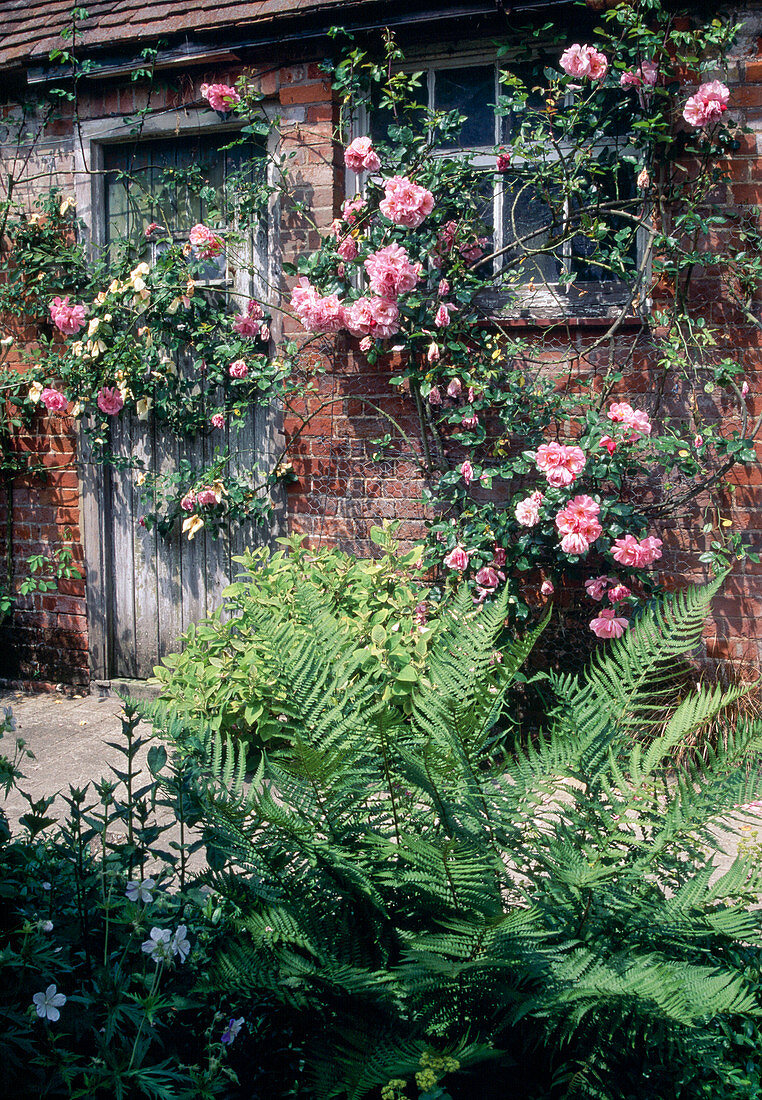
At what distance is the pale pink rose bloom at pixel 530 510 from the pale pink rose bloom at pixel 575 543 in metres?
0.17

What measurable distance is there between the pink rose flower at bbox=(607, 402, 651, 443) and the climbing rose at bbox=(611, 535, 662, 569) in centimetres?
45

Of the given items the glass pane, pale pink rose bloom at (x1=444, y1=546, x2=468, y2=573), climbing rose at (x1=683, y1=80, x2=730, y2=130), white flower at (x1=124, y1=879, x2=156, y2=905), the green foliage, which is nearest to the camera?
the green foliage

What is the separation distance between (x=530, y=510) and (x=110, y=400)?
2.42 metres

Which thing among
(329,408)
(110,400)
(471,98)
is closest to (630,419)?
(329,408)

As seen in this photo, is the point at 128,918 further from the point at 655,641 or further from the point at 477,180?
the point at 477,180

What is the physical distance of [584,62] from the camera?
145 inches

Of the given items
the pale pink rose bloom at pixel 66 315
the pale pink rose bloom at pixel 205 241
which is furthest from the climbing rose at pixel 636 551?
the pale pink rose bloom at pixel 66 315

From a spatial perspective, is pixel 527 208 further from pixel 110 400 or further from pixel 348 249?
pixel 110 400

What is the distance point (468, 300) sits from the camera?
3.99 meters

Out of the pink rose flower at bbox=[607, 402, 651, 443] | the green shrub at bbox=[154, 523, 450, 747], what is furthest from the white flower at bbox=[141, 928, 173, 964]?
the pink rose flower at bbox=[607, 402, 651, 443]

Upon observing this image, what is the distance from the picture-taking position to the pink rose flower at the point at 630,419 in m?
3.58

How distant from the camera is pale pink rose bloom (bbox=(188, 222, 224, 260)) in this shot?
4.33m

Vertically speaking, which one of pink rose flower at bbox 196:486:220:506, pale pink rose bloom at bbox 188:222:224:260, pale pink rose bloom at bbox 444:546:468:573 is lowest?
pale pink rose bloom at bbox 444:546:468:573

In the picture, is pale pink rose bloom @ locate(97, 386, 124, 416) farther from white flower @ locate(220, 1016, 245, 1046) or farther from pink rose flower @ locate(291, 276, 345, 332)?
white flower @ locate(220, 1016, 245, 1046)
